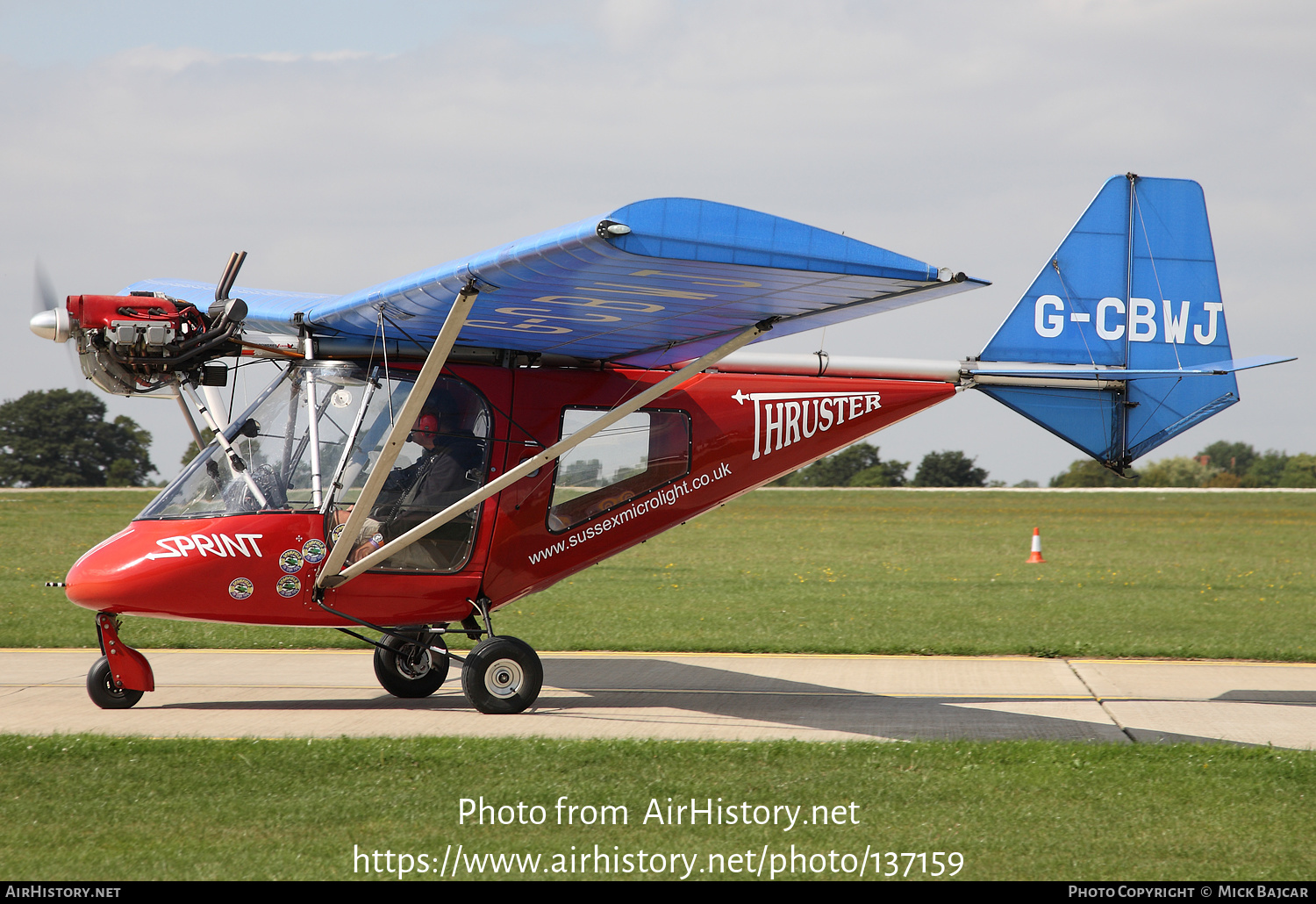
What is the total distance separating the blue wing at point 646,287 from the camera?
6062 millimetres

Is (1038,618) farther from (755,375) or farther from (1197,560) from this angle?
(1197,560)

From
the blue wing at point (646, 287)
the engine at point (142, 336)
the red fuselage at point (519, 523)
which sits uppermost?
the blue wing at point (646, 287)

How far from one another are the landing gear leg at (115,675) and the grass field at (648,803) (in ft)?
4.15

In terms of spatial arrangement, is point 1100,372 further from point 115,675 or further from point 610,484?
point 115,675

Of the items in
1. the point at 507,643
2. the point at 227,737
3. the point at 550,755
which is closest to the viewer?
the point at 550,755

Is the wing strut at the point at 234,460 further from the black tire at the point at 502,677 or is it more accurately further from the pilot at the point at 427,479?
the black tire at the point at 502,677

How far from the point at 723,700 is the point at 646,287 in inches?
150

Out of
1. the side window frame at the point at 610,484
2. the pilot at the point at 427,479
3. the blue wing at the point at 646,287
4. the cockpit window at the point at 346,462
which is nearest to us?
the blue wing at the point at 646,287

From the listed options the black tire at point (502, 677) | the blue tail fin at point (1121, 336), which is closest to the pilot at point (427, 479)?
the black tire at point (502, 677)

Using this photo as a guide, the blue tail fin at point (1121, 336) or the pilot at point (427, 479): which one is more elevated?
the blue tail fin at point (1121, 336)

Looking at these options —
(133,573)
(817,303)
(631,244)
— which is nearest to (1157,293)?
(817,303)

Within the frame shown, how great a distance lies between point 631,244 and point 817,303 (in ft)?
5.78

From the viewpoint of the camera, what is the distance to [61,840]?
535 cm

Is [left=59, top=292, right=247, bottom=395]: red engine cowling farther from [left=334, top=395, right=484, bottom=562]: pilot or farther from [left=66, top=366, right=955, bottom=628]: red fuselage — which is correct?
[left=334, top=395, right=484, bottom=562]: pilot
